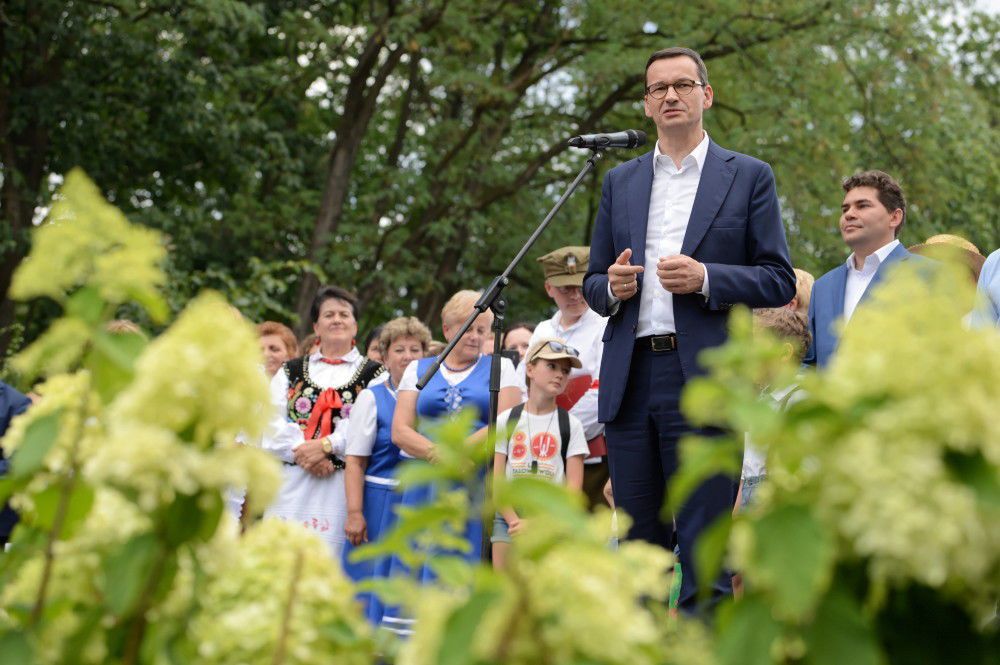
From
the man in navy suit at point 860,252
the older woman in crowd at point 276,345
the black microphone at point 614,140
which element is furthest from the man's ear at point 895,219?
the older woman in crowd at point 276,345

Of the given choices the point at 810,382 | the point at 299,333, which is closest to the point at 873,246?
the point at 810,382

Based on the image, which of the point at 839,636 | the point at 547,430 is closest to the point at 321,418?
the point at 547,430

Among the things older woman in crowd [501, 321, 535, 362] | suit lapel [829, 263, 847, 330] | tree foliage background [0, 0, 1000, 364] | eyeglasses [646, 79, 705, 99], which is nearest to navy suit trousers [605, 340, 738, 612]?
eyeglasses [646, 79, 705, 99]

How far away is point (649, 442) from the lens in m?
4.33

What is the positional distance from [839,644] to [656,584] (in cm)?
22

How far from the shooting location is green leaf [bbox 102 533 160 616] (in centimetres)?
132

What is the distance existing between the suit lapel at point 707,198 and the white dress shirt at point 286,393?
9.82 feet

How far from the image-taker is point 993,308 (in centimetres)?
438

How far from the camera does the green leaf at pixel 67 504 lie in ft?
4.80

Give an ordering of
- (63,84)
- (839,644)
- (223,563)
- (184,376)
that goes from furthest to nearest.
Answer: (63,84), (223,563), (184,376), (839,644)

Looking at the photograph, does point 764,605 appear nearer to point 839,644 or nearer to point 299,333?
point 839,644

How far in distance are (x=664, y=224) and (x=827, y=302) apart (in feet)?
3.72

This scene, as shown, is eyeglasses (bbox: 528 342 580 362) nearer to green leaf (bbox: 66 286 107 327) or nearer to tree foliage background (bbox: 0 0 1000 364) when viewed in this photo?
green leaf (bbox: 66 286 107 327)

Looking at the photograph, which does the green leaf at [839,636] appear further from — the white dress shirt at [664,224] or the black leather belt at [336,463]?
the black leather belt at [336,463]
